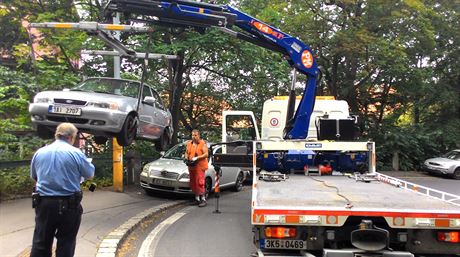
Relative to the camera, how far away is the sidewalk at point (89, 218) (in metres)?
6.36

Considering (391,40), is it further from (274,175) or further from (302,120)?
(274,175)

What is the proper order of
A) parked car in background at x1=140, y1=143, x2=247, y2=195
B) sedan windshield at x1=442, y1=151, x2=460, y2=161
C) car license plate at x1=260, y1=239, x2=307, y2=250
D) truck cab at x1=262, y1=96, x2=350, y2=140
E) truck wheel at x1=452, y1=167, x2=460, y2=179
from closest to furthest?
1. car license plate at x1=260, y1=239, x2=307, y2=250
2. truck cab at x1=262, y1=96, x2=350, y2=140
3. parked car in background at x1=140, y1=143, x2=247, y2=195
4. truck wheel at x1=452, y1=167, x2=460, y2=179
5. sedan windshield at x1=442, y1=151, x2=460, y2=161

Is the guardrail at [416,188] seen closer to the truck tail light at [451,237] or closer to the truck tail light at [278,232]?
the truck tail light at [451,237]

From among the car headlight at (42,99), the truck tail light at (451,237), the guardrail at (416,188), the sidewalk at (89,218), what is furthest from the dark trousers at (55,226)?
the guardrail at (416,188)

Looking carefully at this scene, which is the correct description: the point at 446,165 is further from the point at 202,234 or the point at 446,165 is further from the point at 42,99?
the point at 42,99

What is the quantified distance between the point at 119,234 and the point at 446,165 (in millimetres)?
18521

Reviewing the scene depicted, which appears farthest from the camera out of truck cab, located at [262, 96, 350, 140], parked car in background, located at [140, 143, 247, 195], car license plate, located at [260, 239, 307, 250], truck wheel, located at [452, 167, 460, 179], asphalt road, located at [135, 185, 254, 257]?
truck wheel, located at [452, 167, 460, 179]

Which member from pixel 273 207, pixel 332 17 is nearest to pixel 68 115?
pixel 273 207

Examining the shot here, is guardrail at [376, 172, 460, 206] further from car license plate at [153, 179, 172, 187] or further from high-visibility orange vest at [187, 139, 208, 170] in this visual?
car license plate at [153, 179, 172, 187]

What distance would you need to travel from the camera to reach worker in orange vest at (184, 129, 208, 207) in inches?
427

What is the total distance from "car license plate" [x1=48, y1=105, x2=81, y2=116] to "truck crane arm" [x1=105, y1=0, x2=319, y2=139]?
6.55 feet

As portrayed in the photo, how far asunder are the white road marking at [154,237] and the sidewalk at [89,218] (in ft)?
2.02

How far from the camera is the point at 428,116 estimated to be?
2703cm

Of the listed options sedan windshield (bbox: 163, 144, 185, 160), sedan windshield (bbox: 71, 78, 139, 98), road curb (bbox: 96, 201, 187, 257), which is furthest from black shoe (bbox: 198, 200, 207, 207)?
sedan windshield (bbox: 71, 78, 139, 98)
